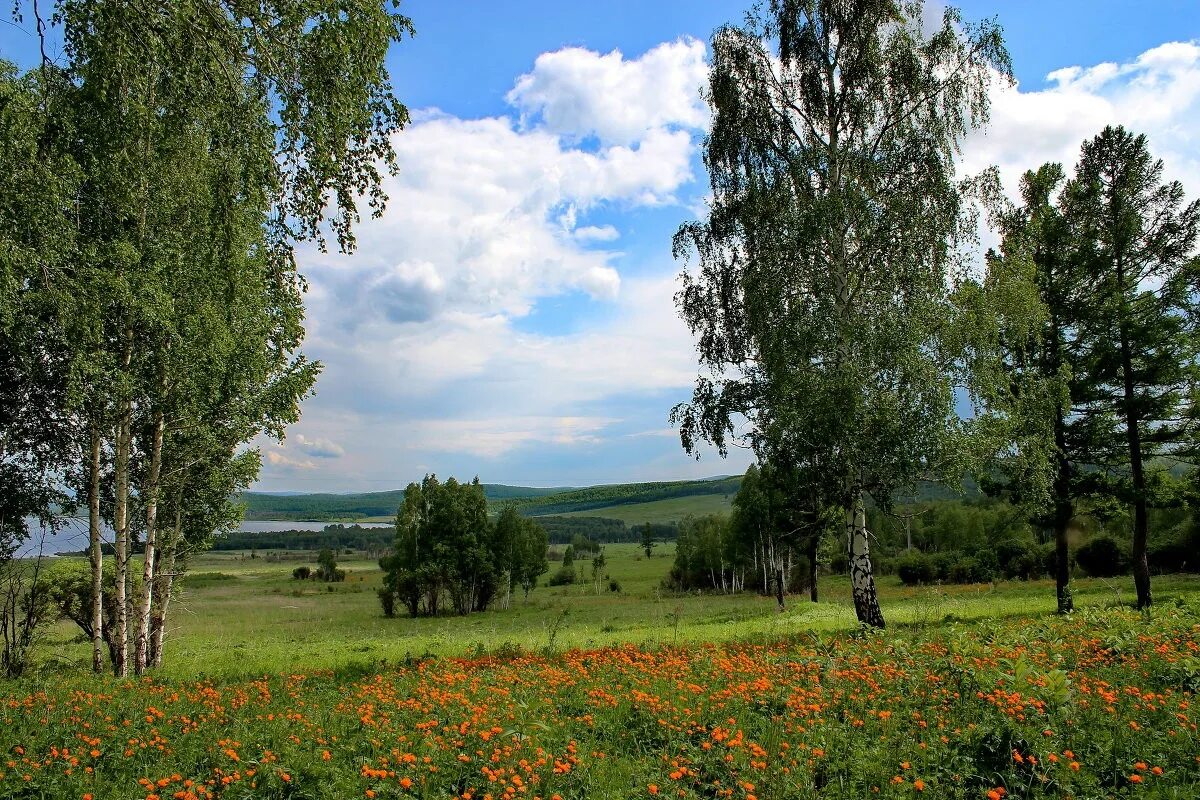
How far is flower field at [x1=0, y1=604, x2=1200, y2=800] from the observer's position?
5141 millimetres

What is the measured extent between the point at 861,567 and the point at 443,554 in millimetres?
41499

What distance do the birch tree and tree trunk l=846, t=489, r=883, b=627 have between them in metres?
0.05

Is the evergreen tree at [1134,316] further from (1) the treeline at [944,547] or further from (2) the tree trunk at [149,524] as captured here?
(2) the tree trunk at [149,524]

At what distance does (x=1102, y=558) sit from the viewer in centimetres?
4425

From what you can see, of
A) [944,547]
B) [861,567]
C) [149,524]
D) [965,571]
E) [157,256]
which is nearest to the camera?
[157,256]

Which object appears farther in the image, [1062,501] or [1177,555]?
[1177,555]

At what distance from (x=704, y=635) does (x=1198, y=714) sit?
1315 cm

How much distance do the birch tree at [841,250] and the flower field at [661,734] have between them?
7.45 metres

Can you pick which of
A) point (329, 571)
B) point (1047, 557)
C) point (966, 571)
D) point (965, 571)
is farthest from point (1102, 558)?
point (329, 571)

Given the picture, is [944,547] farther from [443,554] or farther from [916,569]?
[443,554]

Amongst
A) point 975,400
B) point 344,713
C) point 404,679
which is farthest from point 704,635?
point 344,713

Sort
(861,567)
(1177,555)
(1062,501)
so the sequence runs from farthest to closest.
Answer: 1. (1177,555)
2. (1062,501)
3. (861,567)

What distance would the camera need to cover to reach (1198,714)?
604 cm

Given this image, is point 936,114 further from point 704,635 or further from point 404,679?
point 404,679
